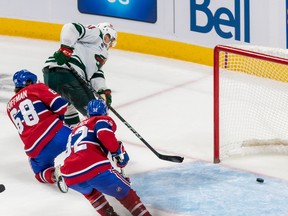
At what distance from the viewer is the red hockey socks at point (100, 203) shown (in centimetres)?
536

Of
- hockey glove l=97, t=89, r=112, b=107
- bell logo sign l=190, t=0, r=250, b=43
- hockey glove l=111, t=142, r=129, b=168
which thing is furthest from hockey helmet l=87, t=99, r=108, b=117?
bell logo sign l=190, t=0, r=250, b=43

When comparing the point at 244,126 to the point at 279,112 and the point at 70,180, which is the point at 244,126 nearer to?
the point at 279,112

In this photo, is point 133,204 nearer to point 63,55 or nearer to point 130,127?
point 130,127

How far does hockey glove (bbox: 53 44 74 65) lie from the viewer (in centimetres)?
637

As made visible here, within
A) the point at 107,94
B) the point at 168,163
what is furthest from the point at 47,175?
the point at 168,163

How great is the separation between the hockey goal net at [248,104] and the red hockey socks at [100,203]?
3.89 ft

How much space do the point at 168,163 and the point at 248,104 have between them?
2.40 ft

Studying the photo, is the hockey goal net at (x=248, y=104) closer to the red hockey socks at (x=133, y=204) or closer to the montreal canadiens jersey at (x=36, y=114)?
the montreal canadiens jersey at (x=36, y=114)

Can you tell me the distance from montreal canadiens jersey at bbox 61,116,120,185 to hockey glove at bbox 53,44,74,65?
3.69 ft

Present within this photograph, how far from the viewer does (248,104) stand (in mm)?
6703

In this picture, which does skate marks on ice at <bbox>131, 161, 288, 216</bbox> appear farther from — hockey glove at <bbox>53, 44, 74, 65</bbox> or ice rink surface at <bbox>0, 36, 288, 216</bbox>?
hockey glove at <bbox>53, 44, 74, 65</bbox>

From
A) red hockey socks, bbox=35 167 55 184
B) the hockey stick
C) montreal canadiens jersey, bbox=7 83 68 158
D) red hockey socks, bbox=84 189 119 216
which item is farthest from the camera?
the hockey stick

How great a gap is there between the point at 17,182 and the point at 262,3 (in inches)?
107

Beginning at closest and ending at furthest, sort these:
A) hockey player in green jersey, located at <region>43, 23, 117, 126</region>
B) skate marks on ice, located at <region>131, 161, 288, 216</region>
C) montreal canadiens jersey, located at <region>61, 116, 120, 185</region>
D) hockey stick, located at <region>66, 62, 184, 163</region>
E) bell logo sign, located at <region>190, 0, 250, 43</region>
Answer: montreal canadiens jersey, located at <region>61, 116, 120, 185</region>
skate marks on ice, located at <region>131, 161, 288, 216</region>
hockey stick, located at <region>66, 62, 184, 163</region>
hockey player in green jersey, located at <region>43, 23, 117, 126</region>
bell logo sign, located at <region>190, 0, 250, 43</region>
